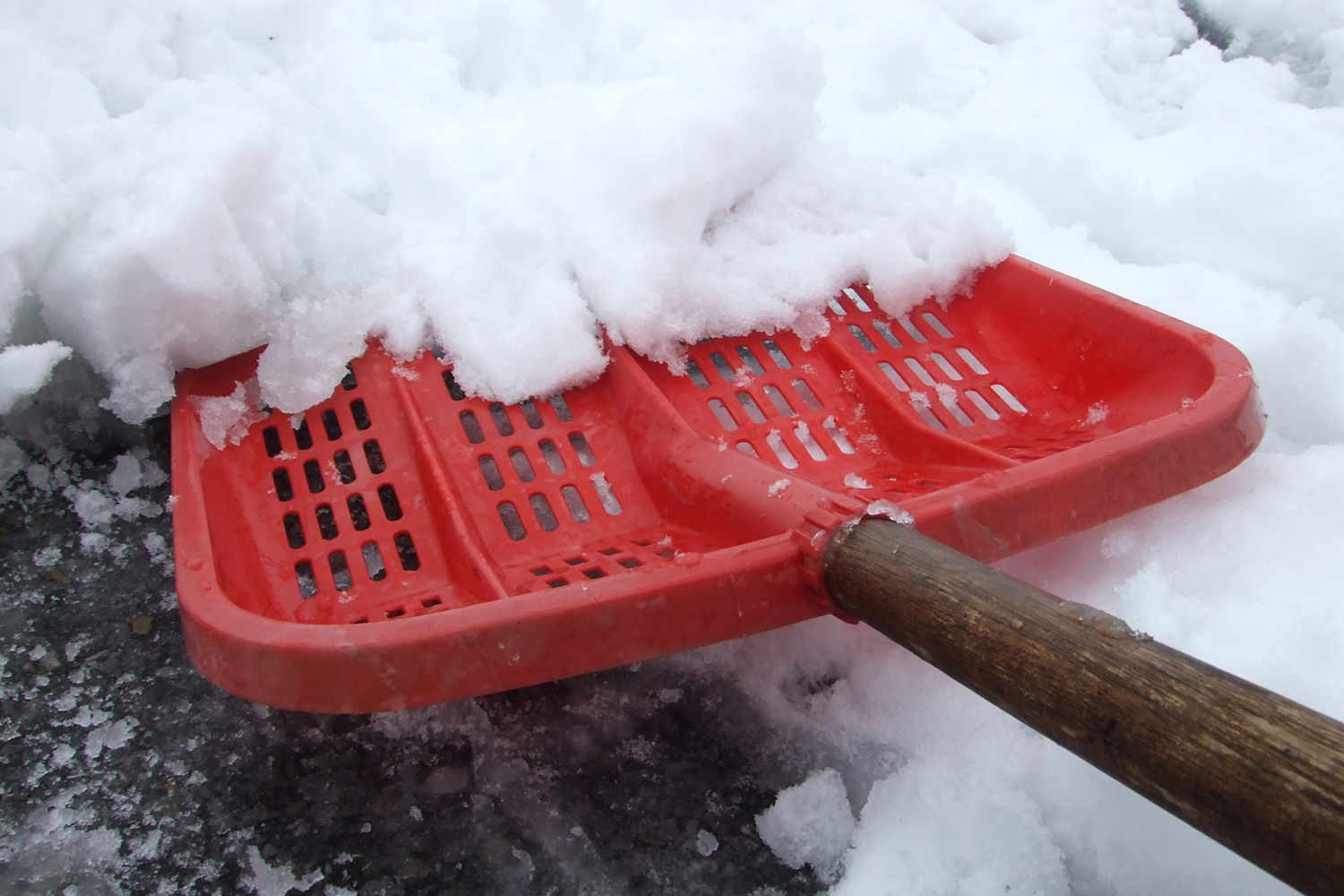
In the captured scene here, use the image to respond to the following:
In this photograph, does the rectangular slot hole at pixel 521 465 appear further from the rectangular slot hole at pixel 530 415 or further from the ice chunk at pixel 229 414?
the ice chunk at pixel 229 414

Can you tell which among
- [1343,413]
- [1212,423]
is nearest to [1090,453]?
[1212,423]

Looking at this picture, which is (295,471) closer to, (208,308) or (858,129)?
(208,308)

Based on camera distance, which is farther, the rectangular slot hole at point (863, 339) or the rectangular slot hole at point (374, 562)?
the rectangular slot hole at point (863, 339)

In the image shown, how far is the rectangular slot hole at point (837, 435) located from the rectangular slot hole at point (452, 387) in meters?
0.59

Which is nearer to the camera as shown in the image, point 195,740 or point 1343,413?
point 195,740

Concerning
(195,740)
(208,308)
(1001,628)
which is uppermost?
(1001,628)

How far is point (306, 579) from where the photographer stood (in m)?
1.34

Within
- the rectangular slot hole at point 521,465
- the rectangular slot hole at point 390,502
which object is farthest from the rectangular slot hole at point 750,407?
the rectangular slot hole at point 390,502

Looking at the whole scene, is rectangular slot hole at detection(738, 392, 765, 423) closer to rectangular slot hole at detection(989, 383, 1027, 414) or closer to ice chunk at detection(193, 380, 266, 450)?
rectangular slot hole at detection(989, 383, 1027, 414)

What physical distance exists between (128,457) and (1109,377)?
1650mm

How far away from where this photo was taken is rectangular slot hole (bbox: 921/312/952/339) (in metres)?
1.72

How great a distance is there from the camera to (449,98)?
2010 mm

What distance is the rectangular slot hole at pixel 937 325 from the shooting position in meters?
1.72

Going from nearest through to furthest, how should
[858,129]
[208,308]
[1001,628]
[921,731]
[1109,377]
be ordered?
[1001,628], [921,731], [208,308], [1109,377], [858,129]
